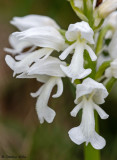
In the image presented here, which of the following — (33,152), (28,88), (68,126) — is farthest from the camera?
(28,88)

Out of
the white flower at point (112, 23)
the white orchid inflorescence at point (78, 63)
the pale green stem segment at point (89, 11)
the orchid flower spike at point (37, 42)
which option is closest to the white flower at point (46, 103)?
the white orchid inflorescence at point (78, 63)

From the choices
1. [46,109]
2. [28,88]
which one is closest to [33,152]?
[46,109]

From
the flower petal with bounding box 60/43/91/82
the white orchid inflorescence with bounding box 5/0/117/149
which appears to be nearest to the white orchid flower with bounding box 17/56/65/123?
the white orchid inflorescence with bounding box 5/0/117/149

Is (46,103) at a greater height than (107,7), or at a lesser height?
lesser

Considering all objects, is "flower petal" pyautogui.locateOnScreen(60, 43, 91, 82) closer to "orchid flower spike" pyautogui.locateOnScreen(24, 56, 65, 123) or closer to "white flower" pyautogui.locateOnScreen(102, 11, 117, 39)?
"orchid flower spike" pyautogui.locateOnScreen(24, 56, 65, 123)

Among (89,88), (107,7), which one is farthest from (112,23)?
(89,88)

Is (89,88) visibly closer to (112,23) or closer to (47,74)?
(47,74)

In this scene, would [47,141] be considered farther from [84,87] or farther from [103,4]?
[103,4]
